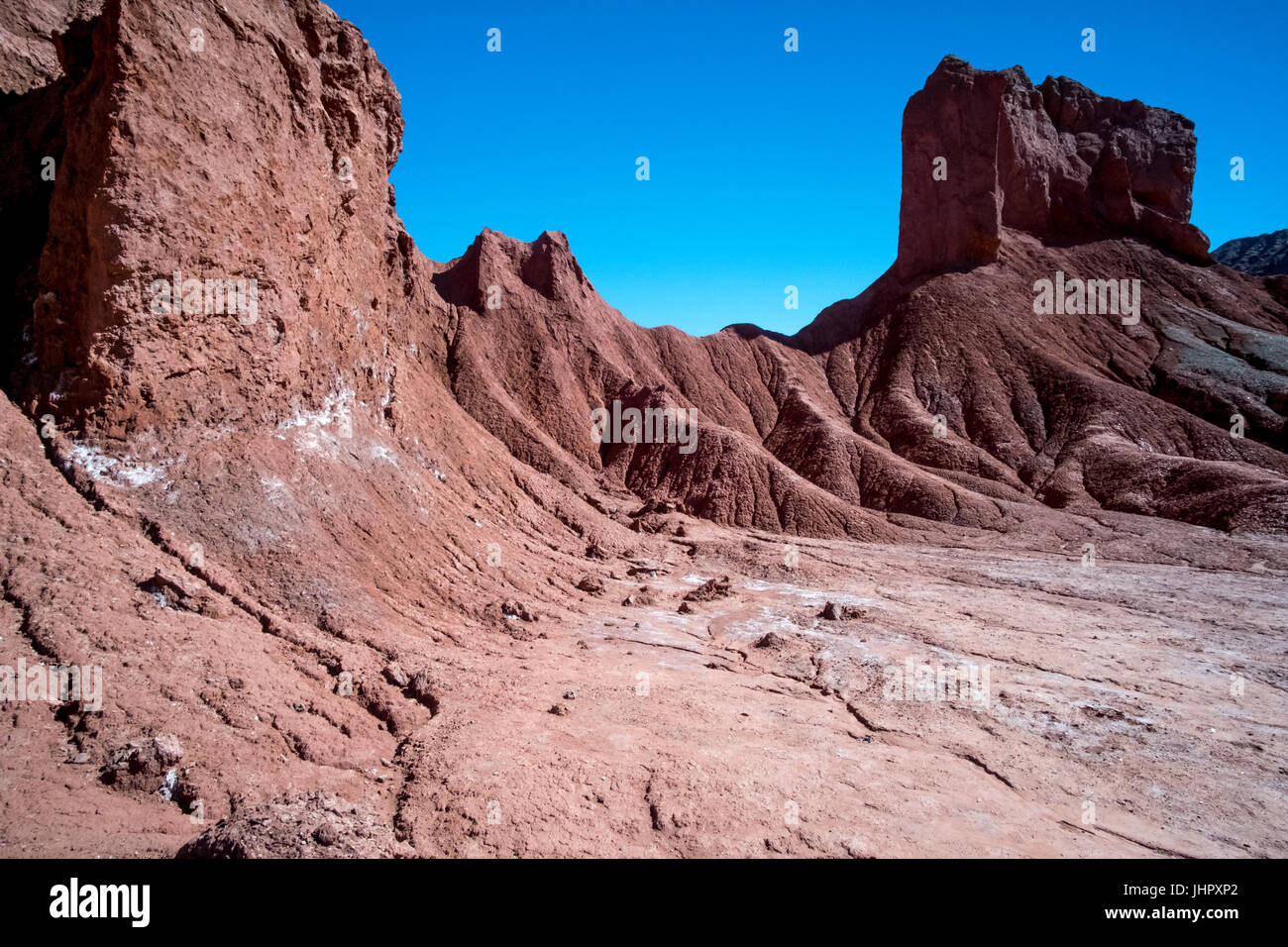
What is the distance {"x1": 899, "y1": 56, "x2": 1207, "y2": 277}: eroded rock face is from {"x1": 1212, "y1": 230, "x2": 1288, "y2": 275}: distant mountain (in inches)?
1526

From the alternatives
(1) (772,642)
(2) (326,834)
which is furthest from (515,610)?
(2) (326,834)

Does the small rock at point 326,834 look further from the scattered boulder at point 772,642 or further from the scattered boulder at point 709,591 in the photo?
the scattered boulder at point 709,591

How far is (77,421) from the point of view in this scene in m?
8.48

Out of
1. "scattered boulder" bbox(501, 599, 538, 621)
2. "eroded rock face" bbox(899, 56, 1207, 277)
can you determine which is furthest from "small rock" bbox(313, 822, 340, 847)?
"eroded rock face" bbox(899, 56, 1207, 277)

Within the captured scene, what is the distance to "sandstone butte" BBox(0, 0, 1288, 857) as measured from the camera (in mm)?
6246

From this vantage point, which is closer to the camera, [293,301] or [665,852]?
[665,852]

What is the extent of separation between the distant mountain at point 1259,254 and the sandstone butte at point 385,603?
2685 inches

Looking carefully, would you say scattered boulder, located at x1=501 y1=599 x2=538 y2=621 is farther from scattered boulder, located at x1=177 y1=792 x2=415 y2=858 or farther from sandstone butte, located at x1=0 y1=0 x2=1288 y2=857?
scattered boulder, located at x1=177 y1=792 x2=415 y2=858

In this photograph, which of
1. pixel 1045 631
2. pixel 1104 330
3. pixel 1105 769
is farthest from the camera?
pixel 1104 330

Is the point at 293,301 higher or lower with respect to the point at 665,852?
higher

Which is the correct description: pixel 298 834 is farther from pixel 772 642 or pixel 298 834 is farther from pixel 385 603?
pixel 772 642
